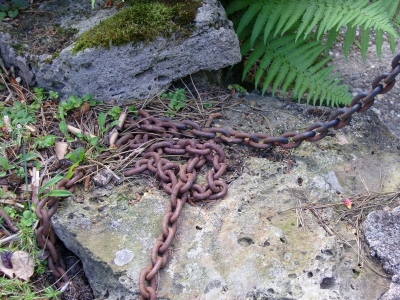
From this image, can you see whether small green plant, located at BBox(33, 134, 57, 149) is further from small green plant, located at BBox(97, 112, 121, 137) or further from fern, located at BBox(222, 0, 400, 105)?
fern, located at BBox(222, 0, 400, 105)

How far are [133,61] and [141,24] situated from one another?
26 cm

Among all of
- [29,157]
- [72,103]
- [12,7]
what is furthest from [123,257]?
[12,7]

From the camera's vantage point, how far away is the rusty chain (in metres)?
2.49

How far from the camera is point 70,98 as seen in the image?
3.10m

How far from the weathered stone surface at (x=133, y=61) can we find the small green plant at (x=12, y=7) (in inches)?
9.4

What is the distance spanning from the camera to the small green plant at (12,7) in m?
3.34

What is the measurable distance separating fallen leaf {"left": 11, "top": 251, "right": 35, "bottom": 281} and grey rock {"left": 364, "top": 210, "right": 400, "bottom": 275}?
1.93 m

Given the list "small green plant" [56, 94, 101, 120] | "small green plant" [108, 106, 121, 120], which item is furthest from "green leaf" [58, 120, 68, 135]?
"small green plant" [108, 106, 121, 120]

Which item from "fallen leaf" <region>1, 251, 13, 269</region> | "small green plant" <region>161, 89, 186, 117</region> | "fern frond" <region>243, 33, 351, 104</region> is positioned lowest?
"fallen leaf" <region>1, 251, 13, 269</region>

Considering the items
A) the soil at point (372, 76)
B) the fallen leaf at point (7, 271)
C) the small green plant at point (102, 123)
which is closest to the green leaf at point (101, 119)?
the small green plant at point (102, 123)

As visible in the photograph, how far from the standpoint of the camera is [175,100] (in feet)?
10.7

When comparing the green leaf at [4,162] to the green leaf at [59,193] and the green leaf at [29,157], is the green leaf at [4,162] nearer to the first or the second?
the green leaf at [29,157]

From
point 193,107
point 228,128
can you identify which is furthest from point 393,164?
point 193,107

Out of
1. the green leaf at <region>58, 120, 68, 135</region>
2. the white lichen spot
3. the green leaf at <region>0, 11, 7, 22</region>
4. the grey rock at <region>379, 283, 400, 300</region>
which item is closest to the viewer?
the grey rock at <region>379, 283, 400, 300</region>
